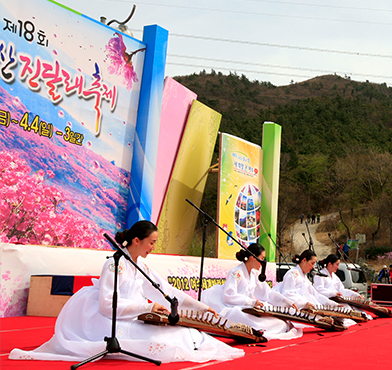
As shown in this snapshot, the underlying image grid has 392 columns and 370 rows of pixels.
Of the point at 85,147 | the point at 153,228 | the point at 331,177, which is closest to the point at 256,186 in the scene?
the point at 85,147

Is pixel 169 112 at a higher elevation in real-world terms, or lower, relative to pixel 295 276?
higher

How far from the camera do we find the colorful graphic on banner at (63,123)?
8.28 meters

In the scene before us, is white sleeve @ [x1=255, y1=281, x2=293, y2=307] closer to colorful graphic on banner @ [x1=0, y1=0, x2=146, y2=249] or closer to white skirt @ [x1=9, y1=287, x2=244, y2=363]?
white skirt @ [x1=9, y1=287, x2=244, y2=363]

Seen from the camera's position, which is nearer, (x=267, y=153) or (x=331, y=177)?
(x=267, y=153)

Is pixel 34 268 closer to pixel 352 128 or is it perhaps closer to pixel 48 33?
pixel 48 33

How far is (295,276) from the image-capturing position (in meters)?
7.02

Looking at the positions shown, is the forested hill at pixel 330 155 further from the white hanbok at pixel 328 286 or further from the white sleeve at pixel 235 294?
the white sleeve at pixel 235 294

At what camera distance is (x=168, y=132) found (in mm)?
12312

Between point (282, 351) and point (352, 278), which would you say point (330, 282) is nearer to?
point (282, 351)

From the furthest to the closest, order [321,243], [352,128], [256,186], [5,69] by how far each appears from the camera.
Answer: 1. [352,128]
2. [321,243]
3. [256,186]
4. [5,69]

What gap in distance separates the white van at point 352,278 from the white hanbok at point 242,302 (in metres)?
7.03

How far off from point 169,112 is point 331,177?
98.3 feet

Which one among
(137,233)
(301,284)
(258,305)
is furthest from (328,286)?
(137,233)

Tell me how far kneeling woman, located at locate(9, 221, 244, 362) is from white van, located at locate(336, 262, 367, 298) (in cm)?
930
